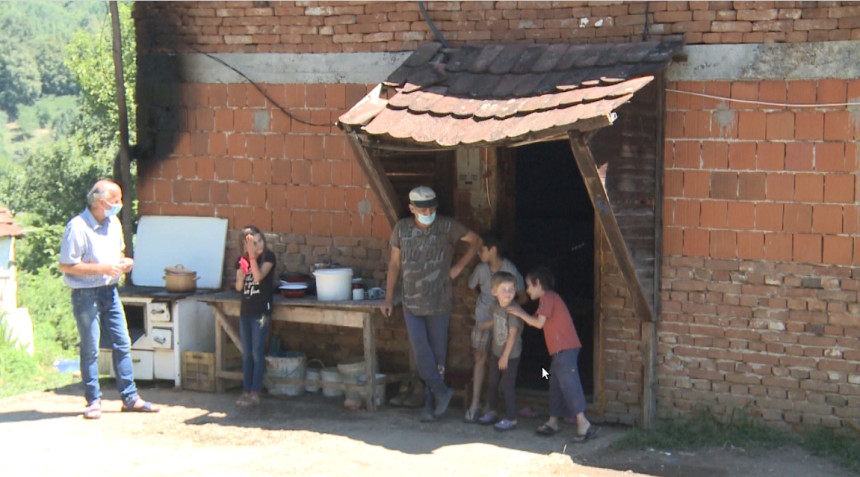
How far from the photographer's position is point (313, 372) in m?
9.39

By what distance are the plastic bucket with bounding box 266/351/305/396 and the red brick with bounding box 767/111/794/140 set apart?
15.3ft

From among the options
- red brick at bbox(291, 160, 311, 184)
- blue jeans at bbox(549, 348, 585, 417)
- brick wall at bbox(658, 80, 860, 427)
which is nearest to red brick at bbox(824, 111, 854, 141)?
brick wall at bbox(658, 80, 860, 427)

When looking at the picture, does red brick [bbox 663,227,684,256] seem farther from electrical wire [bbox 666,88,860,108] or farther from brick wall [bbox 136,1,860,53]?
brick wall [bbox 136,1,860,53]

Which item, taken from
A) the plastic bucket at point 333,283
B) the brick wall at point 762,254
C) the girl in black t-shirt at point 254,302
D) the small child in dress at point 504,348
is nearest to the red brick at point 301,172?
the girl in black t-shirt at point 254,302

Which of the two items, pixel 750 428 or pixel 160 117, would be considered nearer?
pixel 750 428

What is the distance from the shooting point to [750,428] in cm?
774

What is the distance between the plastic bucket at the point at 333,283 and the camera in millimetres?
8773

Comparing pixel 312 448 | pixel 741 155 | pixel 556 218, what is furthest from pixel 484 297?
pixel 556 218

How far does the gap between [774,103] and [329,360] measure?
15.5ft

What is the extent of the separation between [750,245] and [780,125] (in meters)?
0.93

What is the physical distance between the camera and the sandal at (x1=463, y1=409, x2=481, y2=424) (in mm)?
8383

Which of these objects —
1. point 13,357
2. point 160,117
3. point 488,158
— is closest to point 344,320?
point 488,158

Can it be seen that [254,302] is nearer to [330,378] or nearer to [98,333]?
[330,378]

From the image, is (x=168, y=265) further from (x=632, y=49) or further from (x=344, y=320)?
(x=632, y=49)
